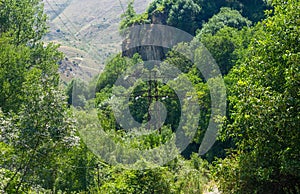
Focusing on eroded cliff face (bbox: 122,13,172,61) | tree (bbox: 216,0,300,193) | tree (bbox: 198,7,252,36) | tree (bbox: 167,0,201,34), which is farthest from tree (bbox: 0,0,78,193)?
tree (bbox: 167,0,201,34)

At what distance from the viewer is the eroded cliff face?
6062 cm

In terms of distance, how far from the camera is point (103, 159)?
22953 mm

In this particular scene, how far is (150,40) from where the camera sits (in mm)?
61406

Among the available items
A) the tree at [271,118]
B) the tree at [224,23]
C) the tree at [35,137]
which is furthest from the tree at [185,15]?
the tree at [35,137]

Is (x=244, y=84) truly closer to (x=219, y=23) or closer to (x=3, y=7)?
(x=3, y=7)

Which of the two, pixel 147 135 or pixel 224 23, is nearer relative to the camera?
pixel 147 135

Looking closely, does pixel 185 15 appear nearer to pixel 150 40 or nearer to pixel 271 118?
pixel 150 40

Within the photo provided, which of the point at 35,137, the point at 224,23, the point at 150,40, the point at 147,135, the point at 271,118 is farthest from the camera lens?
the point at 150,40

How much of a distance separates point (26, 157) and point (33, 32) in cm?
2091

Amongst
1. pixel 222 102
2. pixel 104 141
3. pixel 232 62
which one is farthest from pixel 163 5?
pixel 104 141

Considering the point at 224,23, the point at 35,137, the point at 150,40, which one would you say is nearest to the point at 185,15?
the point at 150,40

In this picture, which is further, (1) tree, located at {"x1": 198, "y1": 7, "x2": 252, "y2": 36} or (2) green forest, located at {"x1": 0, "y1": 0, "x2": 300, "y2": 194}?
(1) tree, located at {"x1": 198, "y1": 7, "x2": 252, "y2": 36}

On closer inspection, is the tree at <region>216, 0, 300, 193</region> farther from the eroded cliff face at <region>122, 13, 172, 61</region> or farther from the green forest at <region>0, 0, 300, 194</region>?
the eroded cliff face at <region>122, 13, 172, 61</region>

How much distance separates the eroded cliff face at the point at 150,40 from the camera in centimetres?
6062
